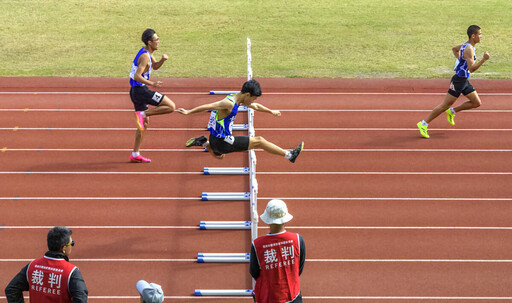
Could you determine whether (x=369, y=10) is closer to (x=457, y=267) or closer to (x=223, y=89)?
(x=223, y=89)

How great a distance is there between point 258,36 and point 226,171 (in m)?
7.24

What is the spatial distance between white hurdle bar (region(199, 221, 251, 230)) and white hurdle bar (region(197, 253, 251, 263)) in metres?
0.64

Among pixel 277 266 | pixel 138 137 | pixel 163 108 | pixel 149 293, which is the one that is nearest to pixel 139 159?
pixel 138 137

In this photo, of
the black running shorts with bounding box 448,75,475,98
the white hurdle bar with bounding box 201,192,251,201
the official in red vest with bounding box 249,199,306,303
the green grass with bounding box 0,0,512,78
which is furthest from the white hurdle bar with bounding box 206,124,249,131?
the official in red vest with bounding box 249,199,306,303

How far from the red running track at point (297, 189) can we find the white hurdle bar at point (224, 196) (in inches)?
3.2

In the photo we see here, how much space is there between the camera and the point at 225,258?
801 centimetres

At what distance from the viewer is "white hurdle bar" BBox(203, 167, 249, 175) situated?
996 cm

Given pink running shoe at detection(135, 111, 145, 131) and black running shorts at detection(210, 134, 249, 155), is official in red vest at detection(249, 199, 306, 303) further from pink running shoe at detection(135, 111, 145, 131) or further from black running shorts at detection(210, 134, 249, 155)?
pink running shoe at detection(135, 111, 145, 131)

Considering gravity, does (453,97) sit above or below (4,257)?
above

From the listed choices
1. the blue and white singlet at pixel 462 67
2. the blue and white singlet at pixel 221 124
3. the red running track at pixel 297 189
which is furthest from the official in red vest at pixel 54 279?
the blue and white singlet at pixel 462 67

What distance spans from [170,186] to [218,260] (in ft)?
6.83

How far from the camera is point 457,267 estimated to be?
805 cm

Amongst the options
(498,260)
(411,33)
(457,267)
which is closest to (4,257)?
(457,267)

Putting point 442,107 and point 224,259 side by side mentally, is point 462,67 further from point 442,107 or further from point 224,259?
point 224,259
